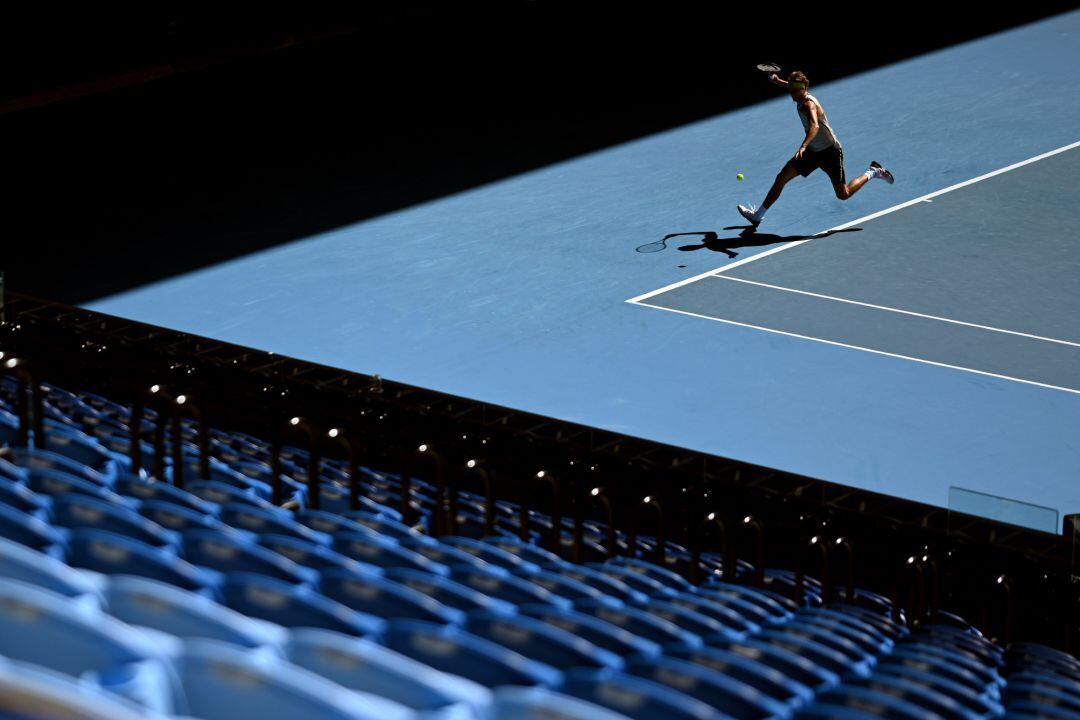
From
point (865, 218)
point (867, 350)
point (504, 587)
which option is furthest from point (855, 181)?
point (504, 587)

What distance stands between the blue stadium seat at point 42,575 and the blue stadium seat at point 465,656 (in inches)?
29.0

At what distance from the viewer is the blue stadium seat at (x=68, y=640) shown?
287 cm

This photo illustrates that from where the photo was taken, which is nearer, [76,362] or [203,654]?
[203,654]

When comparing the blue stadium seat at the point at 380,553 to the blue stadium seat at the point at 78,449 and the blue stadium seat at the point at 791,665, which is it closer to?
the blue stadium seat at the point at 791,665

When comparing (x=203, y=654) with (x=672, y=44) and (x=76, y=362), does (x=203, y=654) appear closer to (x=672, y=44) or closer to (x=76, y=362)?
(x=76, y=362)

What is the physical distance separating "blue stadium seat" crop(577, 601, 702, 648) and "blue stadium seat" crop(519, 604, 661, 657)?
0.58 feet

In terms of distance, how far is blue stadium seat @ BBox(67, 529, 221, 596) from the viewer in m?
3.90

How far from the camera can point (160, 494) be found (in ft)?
17.3

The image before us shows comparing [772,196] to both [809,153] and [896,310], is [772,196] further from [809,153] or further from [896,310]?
[896,310]

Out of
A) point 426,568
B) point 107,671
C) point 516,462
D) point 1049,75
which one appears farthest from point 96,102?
point 107,671

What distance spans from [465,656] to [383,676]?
556 mm

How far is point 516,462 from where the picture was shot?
7.12 m

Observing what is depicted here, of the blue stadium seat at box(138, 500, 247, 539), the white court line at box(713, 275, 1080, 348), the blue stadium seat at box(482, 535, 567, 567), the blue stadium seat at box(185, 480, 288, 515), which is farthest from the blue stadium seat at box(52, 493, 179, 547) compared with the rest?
the white court line at box(713, 275, 1080, 348)

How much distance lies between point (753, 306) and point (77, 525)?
795 centimetres
